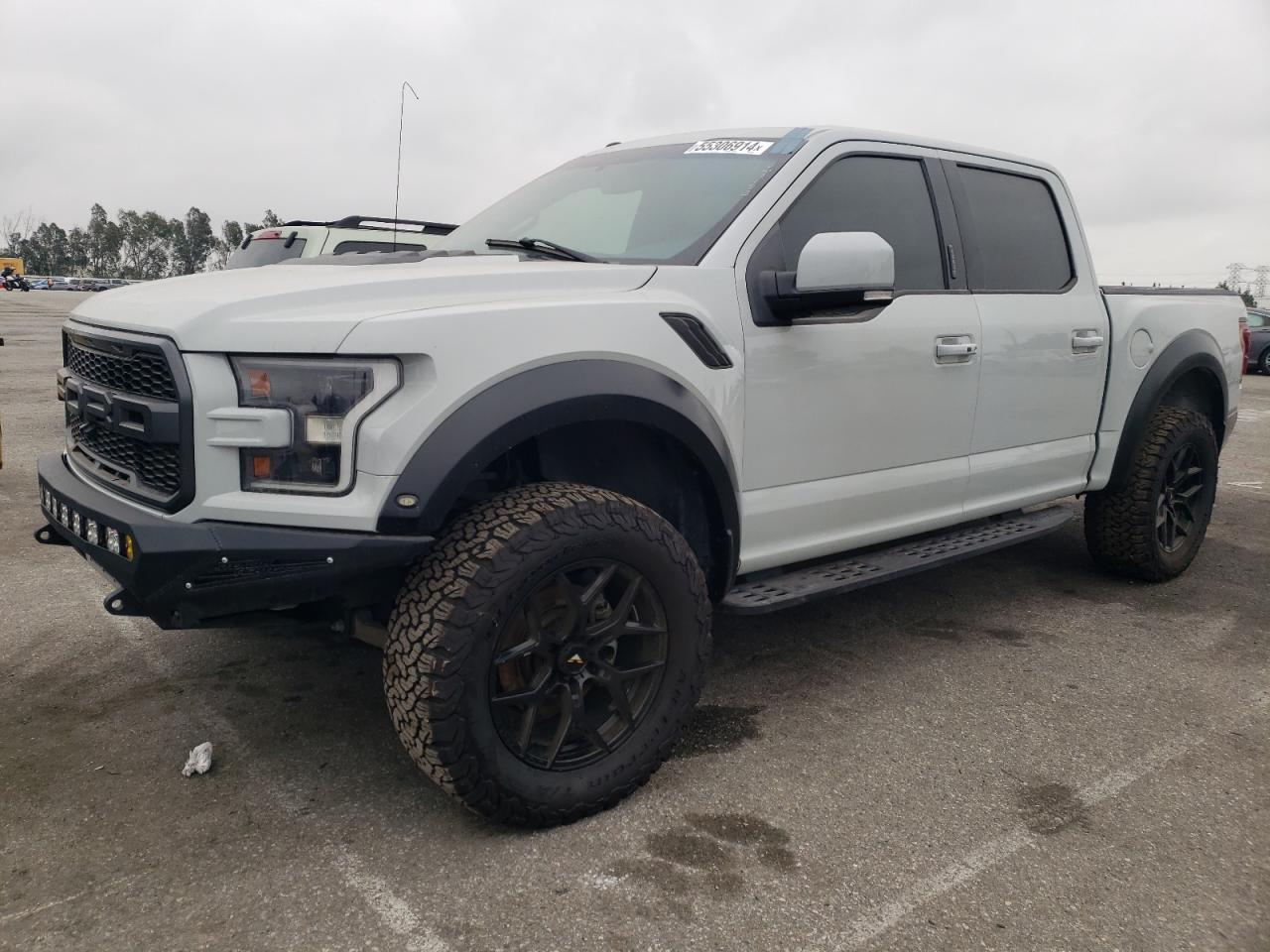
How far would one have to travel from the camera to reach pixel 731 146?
347 cm

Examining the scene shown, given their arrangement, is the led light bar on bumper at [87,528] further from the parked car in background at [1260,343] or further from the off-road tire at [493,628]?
the parked car in background at [1260,343]

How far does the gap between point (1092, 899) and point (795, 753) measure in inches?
35.8

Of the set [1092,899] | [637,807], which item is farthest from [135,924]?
[1092,899]

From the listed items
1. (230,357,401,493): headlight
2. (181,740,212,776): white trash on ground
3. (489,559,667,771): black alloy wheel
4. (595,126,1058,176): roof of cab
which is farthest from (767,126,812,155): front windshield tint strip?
(181,740,212,776): white trash on ground

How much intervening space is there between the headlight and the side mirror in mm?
1242

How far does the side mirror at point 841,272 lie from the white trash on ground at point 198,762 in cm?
212

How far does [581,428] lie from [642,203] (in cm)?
97

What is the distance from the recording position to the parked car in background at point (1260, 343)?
22.1m

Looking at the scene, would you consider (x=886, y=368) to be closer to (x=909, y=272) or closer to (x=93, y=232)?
(x=909, y=272)

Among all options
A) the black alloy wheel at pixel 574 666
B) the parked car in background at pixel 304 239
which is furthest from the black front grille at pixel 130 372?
the parked car in background at pixel 304 239

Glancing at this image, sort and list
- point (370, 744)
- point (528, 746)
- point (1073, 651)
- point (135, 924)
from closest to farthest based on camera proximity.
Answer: point (135, 924), point (528, 746), point (370, 744), point (1073, 651)

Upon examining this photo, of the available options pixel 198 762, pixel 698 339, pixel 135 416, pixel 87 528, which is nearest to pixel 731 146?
A: pixel 698 339

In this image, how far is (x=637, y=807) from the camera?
2.70 m

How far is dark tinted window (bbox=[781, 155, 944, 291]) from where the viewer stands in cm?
330
